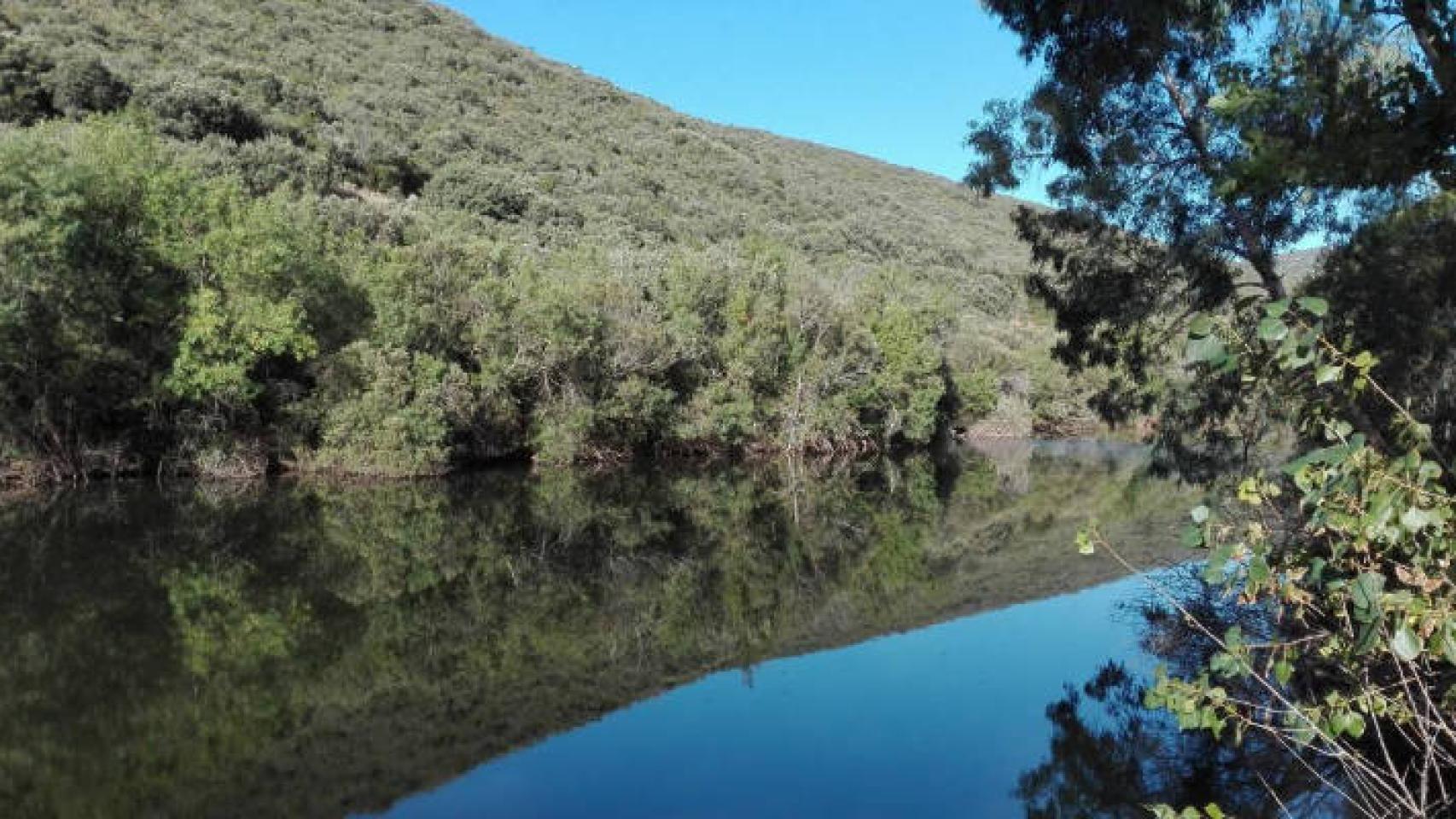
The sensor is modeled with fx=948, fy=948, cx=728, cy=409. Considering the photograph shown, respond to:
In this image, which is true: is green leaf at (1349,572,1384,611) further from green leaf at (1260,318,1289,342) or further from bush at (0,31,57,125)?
bush at (0,31,57,125)

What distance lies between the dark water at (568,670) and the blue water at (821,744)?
4 centimetres

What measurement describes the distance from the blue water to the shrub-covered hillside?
26.4 feet

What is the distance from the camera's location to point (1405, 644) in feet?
6.94

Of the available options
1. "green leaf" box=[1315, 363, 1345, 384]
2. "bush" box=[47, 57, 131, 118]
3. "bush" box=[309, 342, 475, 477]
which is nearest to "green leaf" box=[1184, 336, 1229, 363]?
"green leaf" box=[1315, 363, 1345, 384]

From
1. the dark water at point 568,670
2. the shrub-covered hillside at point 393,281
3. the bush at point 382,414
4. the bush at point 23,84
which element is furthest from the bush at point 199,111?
the dark water at point 568,670

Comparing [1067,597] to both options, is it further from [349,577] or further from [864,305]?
[864,305]

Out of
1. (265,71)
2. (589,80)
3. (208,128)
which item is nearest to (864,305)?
(208,128)

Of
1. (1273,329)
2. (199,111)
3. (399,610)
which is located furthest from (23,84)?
(1273,329)

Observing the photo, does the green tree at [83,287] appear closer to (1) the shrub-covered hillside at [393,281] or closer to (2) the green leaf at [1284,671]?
(1) the shrub-covered hillside at [393,281]

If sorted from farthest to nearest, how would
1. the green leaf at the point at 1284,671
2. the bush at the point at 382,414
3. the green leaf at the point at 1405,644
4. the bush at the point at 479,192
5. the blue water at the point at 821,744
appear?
the bush at the point at 479,192, the bush at the point at 382,414, the blue water at the point at 821,744, the green leaf at the point at 1284,671, the green leaf at the point at 1405,644

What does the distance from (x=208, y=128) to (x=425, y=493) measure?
97.3 ft

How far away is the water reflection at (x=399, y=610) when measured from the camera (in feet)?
28.0

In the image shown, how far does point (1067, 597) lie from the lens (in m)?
16.2

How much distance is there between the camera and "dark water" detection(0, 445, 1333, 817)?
8.17 m
